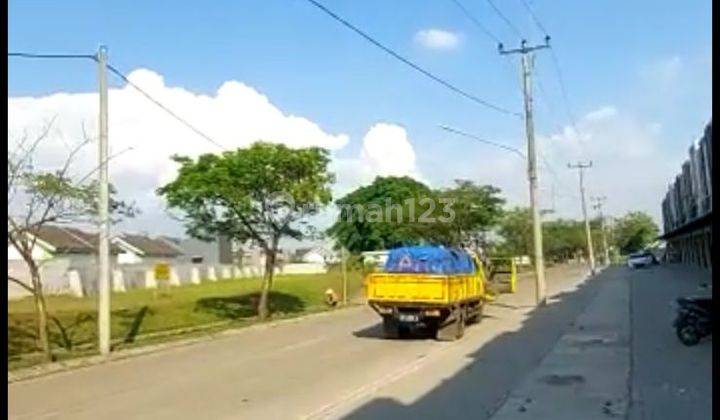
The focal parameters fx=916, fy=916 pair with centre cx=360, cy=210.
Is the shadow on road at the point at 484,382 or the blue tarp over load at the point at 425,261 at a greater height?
the blue tarp over load at the point at 425,261

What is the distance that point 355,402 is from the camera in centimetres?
1142

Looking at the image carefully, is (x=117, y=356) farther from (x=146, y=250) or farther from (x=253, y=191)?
(x=146, y=250)

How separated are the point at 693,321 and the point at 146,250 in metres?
86.9

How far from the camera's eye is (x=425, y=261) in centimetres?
2223

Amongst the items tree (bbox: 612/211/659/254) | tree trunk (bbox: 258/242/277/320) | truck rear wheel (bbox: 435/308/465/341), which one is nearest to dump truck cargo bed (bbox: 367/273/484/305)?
truck rear wheel (bbox: 435/308/465/341)

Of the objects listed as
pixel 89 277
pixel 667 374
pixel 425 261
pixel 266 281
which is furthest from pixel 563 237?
pixel 667 374

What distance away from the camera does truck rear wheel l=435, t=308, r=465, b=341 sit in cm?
2097

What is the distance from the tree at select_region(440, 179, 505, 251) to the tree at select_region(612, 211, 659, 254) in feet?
308

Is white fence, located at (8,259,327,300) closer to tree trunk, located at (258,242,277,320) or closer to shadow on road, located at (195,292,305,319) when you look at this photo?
shadow on road, located at (195,292,305,319)

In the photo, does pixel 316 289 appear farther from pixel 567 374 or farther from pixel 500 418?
pixel 500 418

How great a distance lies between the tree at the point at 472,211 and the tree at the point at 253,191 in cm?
2320

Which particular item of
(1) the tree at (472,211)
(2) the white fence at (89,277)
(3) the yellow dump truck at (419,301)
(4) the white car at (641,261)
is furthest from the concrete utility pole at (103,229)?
(4) the white car at (641,261)

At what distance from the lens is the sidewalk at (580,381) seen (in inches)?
402

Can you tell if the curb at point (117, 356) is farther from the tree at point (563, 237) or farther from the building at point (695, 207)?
the tree at point (563, 237)
